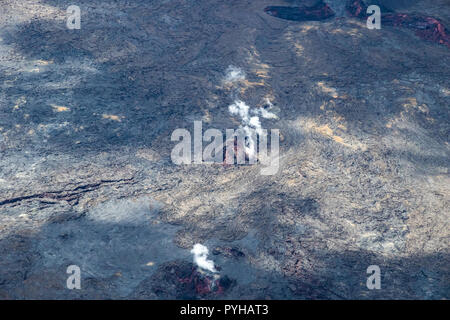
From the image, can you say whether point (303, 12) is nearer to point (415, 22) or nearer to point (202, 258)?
point (415, 22)

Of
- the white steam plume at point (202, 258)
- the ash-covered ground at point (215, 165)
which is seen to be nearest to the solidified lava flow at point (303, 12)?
the ash-covered ground at point (215, 165)

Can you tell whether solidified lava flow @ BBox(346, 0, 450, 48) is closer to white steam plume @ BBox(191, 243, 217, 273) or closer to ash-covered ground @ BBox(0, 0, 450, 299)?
ash-covered ground @ BBox(0, 0, 450, 299)

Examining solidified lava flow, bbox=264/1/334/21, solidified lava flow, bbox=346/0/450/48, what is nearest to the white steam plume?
solidified lava flow, bbox=264/1/334/21

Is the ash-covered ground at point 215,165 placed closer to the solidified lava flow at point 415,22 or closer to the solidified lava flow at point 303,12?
the solidified lava flow at point 415,22

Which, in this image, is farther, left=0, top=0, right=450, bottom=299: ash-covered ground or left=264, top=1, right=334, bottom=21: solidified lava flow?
left=264, top=1, right=334, bottom=21: solidified lava flow

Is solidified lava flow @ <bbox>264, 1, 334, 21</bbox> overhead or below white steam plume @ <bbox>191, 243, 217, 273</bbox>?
overhead

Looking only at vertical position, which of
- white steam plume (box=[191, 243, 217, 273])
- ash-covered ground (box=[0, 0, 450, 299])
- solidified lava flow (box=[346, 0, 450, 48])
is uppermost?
solidified lava flow (box=[346, 0, 450, 48])

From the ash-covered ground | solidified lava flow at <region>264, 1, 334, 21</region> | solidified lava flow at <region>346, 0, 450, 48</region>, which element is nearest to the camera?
the ash-covered ground
